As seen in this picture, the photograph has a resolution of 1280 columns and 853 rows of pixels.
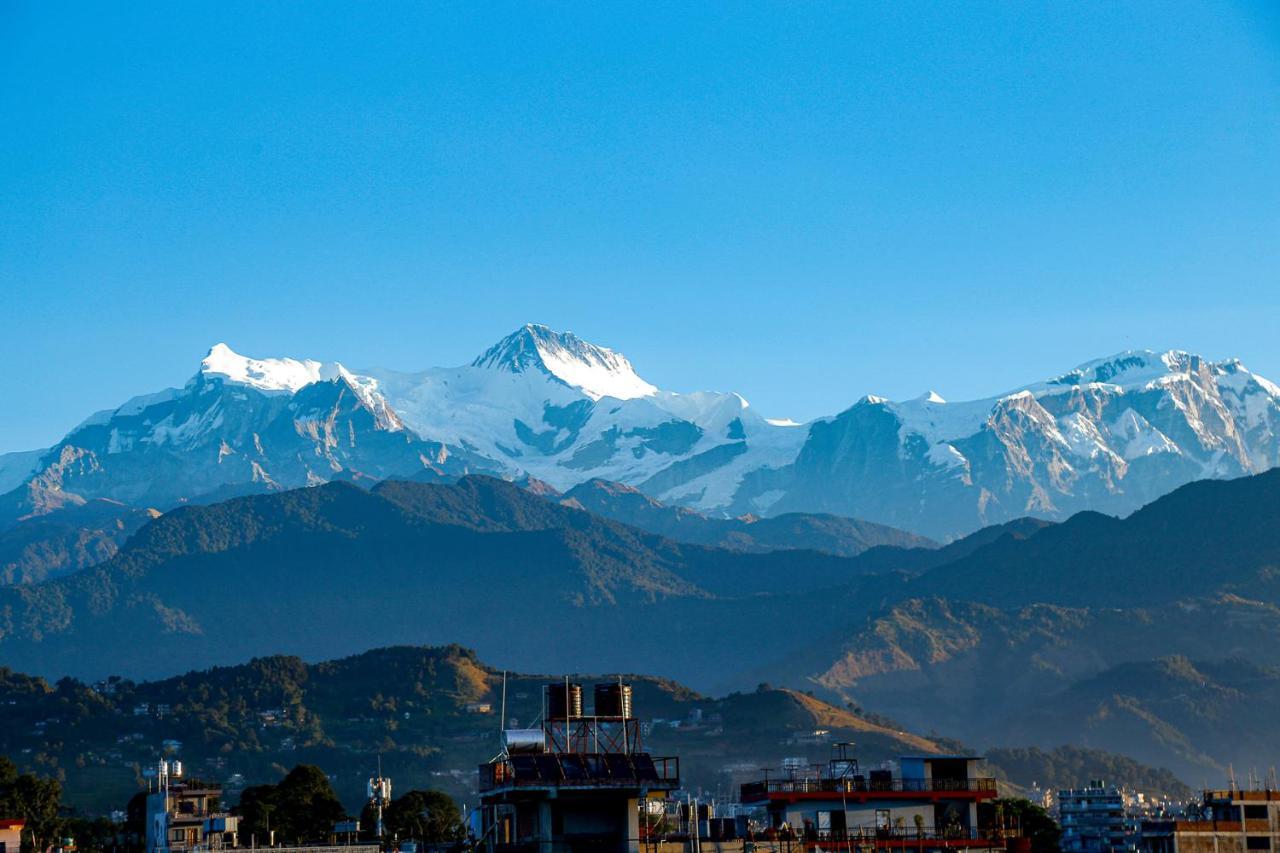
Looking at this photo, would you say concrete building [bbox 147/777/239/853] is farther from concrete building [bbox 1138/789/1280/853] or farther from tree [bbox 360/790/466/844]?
concrete building [bbox 1138/789/1280/853]

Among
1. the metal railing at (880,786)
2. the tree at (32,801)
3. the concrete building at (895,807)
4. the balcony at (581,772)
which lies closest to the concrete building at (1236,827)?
the concrete building at (895,807)

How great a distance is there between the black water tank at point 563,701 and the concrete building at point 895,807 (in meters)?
33.0

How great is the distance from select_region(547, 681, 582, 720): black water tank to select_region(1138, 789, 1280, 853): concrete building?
71.5m

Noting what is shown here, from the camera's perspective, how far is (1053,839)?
190 metres

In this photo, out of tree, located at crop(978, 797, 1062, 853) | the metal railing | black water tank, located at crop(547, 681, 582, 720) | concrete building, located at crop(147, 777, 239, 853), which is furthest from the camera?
tree, located at crop(978, 797, 1062, 853)

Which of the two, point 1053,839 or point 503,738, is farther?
point 1053,839

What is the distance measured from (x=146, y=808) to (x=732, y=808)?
47.1m

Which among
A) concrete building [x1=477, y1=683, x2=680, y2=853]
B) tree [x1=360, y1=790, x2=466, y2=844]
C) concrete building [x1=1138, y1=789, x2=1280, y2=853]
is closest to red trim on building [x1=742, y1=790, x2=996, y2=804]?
concrete building [x1=1138, y1=789, x2=1280, y2=853]

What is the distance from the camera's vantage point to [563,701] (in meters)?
80.6

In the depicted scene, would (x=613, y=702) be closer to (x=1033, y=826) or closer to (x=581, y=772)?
(x=581, y=772)

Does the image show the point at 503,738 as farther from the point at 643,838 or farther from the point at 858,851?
the point at 858,851

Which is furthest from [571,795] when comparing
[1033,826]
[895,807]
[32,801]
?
[1033,826]

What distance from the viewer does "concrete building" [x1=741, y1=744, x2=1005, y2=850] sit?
11538 centimetres

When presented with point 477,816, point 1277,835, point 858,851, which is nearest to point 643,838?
point 477,816
